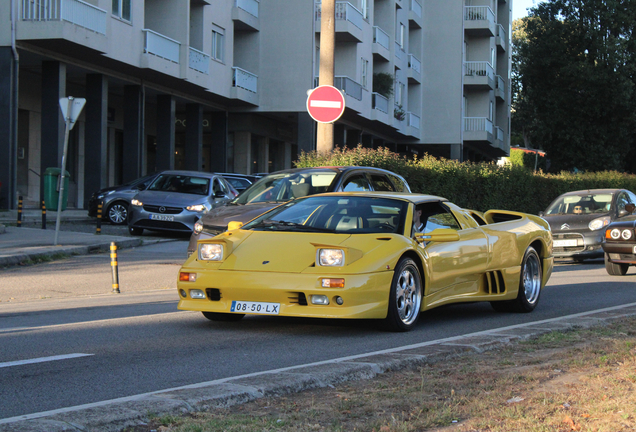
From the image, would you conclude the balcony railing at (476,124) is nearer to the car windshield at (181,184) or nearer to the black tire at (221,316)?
the car windshield at (181,184)

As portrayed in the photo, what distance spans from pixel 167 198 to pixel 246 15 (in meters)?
18.2

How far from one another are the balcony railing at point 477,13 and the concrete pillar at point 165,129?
95.0 feet

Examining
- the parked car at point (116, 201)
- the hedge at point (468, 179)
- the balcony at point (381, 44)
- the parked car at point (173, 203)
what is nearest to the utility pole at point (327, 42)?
the hedge at point (468, 179)

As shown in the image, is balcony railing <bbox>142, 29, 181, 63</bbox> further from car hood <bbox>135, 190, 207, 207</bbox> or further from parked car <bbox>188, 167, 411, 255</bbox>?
parked car <bbox>188, 167, 411, 255</bbox>

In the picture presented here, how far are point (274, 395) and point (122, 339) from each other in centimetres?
260

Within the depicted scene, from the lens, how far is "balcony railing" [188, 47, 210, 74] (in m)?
31.0

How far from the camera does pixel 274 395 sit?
4785 millimetres

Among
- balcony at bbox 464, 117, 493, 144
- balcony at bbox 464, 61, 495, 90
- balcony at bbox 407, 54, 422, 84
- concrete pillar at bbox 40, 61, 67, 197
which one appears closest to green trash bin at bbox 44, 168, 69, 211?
concrete pillar at bbox 40, 61, 67, 197

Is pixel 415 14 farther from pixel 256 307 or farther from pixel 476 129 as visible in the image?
pixel 256 307

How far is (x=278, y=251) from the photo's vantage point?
725 cm

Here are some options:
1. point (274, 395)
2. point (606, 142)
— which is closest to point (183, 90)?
point (274, 395)

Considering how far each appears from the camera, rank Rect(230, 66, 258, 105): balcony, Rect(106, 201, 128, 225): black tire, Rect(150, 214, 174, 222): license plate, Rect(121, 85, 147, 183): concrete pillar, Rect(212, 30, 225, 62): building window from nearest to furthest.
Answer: Rect(150, 214, 174, 222): license plate → Rect(106, 201, 128, 225): black tire → Rect(121, 85, 147, 183): concrete pillar → Rect(212, 30, 225, 62): building window → Rect(230, 66, 258, 105): balcony

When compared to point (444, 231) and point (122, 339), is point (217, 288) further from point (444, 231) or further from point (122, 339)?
point (444, 231)

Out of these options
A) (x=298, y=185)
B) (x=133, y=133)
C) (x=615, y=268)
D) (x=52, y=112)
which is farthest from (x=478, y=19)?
(x=298, y=185)
